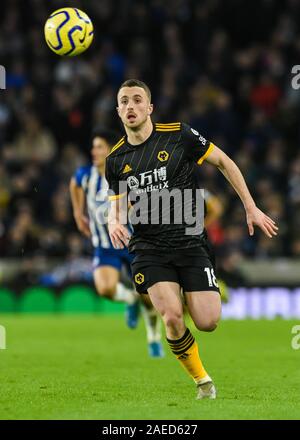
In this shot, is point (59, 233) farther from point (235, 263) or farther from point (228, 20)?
point (228, 20)

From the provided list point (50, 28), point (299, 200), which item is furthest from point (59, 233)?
point (50, 28)

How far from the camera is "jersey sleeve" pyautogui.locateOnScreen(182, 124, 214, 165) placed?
7355mm

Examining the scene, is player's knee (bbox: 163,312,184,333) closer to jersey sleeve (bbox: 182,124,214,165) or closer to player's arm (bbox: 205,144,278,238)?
player's arm (bbox: 205,144,278,238)

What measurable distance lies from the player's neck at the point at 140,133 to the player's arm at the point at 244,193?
0.48m

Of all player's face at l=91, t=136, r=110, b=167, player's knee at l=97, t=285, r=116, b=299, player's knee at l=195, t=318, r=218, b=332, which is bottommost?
player's knee at l=97, t=285, r=116, b=299

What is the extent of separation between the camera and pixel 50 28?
31.1 ft

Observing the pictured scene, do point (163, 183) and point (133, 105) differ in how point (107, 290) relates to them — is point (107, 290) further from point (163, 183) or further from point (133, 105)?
point (133, 105)

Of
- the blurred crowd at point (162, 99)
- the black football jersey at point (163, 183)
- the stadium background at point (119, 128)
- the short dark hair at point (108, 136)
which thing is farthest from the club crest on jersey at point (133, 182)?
the blurred crowd at point (162, 99)

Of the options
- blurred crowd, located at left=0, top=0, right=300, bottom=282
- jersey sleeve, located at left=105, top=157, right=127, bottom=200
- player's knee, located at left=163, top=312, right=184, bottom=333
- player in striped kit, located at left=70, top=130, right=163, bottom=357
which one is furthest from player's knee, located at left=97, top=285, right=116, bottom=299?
blurred crowd, located at left=0, top=0, right=300, bottom=282

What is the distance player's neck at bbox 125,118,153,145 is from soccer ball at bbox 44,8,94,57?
2209 mm

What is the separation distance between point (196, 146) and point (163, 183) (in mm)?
363

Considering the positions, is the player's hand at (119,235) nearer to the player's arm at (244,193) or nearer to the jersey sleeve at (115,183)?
the jersey sleeve at (115,183)

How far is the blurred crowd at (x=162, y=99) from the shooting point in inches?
694

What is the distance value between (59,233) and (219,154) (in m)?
10.5
